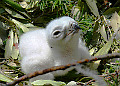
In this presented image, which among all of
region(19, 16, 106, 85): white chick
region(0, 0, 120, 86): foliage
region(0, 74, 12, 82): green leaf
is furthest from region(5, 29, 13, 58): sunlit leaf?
region(0, 74, 12, 82): green leaf

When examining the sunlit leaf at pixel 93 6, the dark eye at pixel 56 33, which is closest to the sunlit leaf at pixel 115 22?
the sunlit leaf at pixel 93 6

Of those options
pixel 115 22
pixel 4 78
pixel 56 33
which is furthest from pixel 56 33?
pixel 115 22

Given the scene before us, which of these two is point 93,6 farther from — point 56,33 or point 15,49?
point 15,49

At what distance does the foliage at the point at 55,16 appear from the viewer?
70.9 inches

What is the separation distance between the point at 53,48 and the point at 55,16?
0.78 m

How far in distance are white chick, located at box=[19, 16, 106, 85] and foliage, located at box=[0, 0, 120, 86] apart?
0.18 metres

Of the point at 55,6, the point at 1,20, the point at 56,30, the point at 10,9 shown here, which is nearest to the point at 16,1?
the point at 10,9

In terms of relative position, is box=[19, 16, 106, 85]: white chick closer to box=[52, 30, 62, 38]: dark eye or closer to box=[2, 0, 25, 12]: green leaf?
box=[52, 30, 62, 38]: dark eye

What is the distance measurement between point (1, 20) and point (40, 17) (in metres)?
0.43

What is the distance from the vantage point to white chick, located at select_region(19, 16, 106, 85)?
148 cm

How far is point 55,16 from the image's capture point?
229cm

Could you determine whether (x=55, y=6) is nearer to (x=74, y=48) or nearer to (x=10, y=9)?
(x=10, y=9)

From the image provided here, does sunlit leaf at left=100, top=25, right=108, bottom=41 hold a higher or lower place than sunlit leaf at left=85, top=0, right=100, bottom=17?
lower

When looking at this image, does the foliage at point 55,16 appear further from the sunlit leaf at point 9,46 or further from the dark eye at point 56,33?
the dark eye at point 56,33
